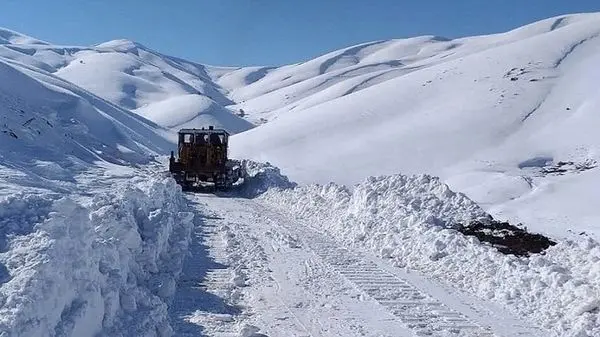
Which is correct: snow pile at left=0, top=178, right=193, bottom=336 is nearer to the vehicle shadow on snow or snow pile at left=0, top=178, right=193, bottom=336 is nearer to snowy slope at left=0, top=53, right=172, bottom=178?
the vehicle shadow on snow

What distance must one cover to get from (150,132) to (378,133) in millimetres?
24503

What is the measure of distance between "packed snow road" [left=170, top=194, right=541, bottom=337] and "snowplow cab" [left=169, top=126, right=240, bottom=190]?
1101cm


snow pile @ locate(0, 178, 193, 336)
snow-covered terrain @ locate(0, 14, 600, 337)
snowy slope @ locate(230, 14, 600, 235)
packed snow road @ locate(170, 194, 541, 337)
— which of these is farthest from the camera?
snowy slope @ locate(230, 14, 600, 235)

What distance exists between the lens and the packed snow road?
7.59m

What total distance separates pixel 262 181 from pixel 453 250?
12.7 m

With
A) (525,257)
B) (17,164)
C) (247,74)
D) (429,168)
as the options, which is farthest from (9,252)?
(247,74)

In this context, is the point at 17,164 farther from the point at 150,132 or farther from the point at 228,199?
the point at 150,132

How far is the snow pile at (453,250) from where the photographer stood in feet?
26.7

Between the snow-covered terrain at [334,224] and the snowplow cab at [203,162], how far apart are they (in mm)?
920

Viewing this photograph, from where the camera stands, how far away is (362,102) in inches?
1449

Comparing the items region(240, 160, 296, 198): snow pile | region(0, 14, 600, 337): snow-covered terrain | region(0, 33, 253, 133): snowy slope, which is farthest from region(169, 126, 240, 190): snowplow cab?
region(0, 33, 253, 133): snowy slope

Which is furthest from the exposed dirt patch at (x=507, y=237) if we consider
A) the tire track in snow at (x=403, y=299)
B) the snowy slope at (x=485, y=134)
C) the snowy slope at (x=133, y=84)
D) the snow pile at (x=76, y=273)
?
the snowy slope at (x=133, y=84)

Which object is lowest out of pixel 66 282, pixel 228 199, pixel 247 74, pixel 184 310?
pixel 184 310

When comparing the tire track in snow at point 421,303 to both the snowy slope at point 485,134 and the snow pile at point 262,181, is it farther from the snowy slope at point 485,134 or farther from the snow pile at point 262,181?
the snow pile at point 262,181
